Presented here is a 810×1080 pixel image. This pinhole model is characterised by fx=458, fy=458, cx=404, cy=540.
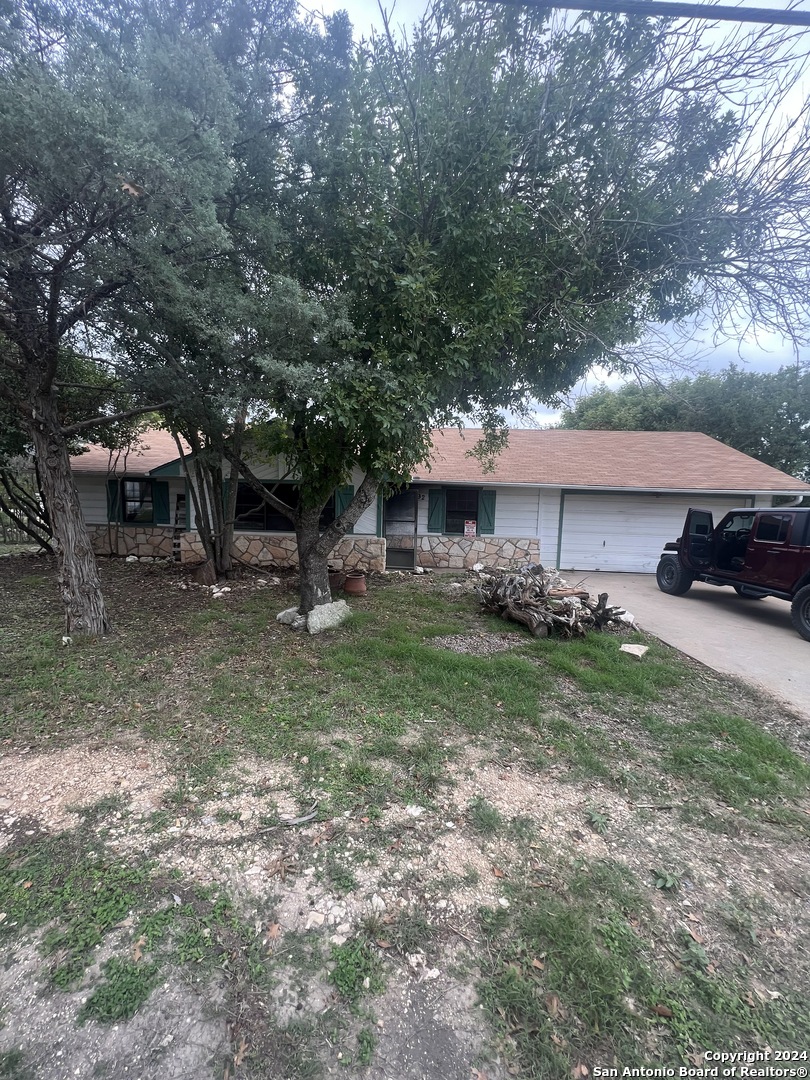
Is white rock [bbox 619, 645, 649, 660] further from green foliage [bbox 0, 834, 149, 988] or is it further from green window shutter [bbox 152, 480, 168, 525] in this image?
green window shutter [bbox 152, 480, 168, 525]

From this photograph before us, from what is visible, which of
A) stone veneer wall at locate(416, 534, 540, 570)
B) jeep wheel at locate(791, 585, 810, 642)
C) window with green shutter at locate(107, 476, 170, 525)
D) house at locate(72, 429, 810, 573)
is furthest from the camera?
window with green shutter at locate(107, 476, 170, 525)

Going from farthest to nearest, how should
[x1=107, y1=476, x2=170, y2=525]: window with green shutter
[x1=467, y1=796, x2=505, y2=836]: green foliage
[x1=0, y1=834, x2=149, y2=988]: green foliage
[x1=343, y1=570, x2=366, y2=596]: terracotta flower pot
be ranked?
1. [x1=107, y1=476, x2=170, y2=525]: window with green shutter
2. [x1=343, y1=570, x2=366, y2=596]: terracotta flower pot
3. [x1=467, y1=796, x2=505, y2=836]: green foliage
4. [x1=0, y1=834, x2=149, y2=988]: green foliage

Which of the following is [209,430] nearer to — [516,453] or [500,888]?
[500,888]

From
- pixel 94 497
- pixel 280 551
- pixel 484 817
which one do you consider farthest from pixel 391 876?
pixel 94 497

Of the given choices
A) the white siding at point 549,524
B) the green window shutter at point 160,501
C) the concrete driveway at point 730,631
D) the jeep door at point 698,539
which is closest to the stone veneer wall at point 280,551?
the green window shutter at point 160,501

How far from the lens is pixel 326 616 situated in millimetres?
6375

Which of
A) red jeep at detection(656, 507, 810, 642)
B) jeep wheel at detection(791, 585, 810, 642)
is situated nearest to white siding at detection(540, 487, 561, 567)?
red jeep at detection(656, 507, 810, 642)

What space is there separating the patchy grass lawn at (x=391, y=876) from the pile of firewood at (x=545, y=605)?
65.5 inches

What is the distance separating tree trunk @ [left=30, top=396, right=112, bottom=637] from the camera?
17.1 ft

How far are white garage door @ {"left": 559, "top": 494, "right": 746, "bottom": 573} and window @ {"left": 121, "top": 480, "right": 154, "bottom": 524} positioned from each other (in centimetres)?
1104

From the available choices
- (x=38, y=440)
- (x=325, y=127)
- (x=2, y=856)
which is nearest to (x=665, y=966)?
(x=2, y=856)

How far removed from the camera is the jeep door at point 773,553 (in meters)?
6.85

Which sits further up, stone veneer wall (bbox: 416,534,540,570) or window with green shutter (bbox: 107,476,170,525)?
window with green shutter (bbox: 107,476,170,525)

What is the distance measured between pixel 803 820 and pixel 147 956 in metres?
3.70
